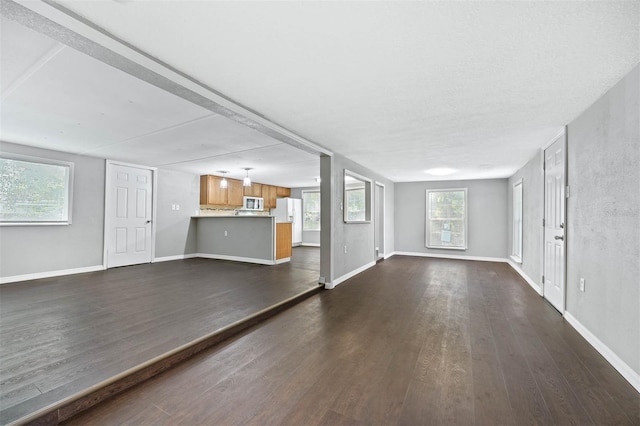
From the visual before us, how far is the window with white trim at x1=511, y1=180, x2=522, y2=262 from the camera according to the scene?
18.5 ft

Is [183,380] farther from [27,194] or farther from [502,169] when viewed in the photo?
[502,169]

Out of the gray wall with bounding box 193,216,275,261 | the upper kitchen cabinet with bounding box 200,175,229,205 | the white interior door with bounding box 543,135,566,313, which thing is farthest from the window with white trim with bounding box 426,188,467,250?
the upper kitchen cabinet with bounding box 200,175,229,205

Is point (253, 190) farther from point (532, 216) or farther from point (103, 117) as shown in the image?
point (532, 216)

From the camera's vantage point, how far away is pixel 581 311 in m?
2.61

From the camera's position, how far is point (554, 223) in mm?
3406

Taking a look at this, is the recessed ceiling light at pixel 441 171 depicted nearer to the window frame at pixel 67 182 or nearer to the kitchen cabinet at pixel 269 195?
the kitchen cabinet at pixel 269 195

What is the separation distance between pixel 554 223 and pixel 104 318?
527 centimetres

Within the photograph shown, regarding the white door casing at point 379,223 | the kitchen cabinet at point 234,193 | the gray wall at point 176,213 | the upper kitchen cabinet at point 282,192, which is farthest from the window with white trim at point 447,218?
the gray wall at point 176,213

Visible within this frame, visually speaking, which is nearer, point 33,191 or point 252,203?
point 33,191

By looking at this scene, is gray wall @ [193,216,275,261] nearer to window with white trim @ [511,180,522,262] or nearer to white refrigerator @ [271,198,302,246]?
white refrigerator @ [271,198,302,246]

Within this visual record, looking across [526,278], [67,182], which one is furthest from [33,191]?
[526,278]

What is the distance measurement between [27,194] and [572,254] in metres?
7.47

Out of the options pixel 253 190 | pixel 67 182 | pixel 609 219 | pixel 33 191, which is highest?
pixel 253 190

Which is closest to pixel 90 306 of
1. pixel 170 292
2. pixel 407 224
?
pixel 170 292
